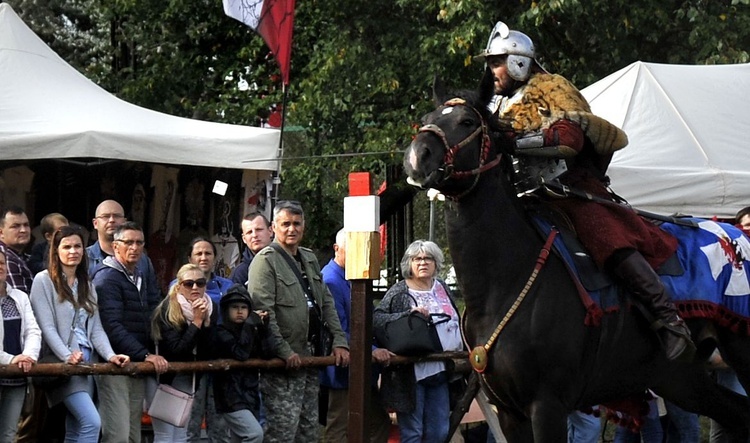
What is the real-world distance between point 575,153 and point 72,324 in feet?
11.0

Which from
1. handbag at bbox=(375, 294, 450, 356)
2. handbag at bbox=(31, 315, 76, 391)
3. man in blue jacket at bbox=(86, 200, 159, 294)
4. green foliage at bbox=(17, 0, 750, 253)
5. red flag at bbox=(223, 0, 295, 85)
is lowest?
handbag at bbox=(31, 315, 76, 391)

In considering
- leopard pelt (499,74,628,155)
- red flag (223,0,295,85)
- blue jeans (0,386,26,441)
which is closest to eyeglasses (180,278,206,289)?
blue jeans (0,386,26,441)

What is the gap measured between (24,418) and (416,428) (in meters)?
2.75

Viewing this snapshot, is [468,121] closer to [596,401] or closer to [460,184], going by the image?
[460,184]

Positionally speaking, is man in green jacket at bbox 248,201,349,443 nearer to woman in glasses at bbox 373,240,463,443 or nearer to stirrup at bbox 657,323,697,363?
woman in glasses at bbox 373,240,463,443

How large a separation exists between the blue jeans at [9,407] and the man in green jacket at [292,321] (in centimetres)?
170

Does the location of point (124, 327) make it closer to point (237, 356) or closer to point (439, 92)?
point (237, 356)

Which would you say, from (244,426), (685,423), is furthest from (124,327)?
(685,423)

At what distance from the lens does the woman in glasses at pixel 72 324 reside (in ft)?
25.6

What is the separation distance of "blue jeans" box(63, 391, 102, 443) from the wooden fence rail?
0.82 feet

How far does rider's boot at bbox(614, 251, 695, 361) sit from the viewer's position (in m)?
6.93

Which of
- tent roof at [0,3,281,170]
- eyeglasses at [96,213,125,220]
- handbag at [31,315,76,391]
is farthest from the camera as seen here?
tent roof at [0,3,281,170]

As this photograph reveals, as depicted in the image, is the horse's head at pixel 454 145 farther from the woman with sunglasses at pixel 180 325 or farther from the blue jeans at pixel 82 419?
the blue jeans at pixel 82 419

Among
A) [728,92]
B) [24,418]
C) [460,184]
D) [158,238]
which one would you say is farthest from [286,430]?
[728,92]
